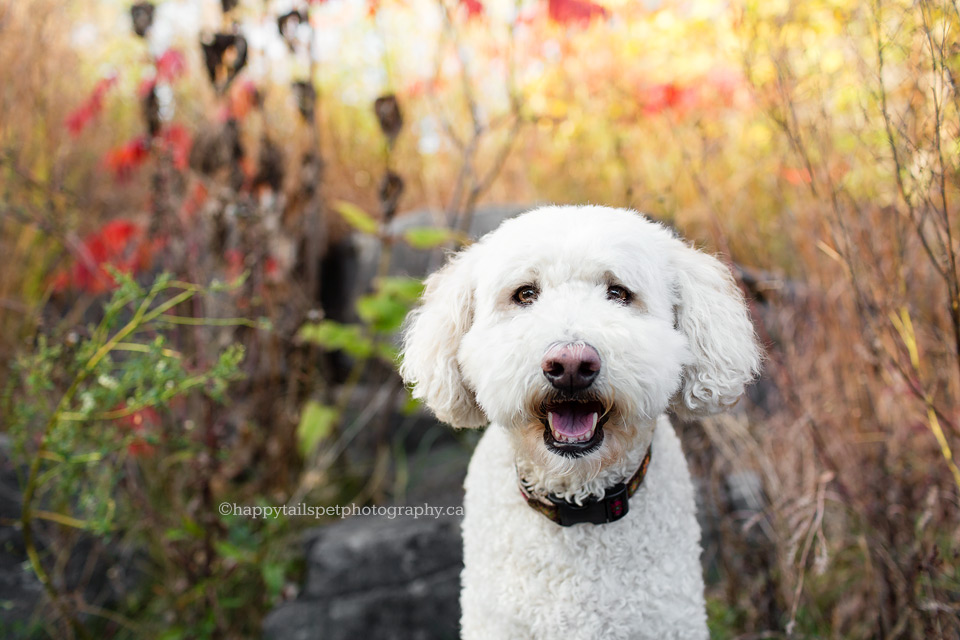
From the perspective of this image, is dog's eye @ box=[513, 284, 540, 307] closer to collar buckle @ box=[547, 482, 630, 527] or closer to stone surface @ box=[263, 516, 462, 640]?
collar buckle @ box=[547, 482, 630, 527]

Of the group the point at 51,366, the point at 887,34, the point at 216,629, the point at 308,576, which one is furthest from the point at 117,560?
the point at 887,34

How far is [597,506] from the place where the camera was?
148cm

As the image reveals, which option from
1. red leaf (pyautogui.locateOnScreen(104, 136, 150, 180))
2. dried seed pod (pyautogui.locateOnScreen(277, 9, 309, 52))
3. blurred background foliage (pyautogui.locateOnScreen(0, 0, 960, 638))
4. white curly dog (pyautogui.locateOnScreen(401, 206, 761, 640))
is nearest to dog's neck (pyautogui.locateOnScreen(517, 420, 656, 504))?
white curly dog (pyautogui.locateOnScreen(401, 206, 761, 640))

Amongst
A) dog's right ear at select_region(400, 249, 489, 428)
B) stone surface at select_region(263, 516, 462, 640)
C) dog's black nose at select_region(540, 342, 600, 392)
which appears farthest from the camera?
stone surface at select_region(263, 516, 462, 640)

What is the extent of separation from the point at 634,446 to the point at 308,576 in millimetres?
1800

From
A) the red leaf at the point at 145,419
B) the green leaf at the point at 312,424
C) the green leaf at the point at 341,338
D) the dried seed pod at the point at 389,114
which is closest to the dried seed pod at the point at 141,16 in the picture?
the dried seed pod at the point at 389,114

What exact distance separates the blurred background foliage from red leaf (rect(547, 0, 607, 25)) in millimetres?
16

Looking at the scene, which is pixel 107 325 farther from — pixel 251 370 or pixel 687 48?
pixel 687 48

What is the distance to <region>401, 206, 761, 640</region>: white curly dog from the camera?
4.26 feet

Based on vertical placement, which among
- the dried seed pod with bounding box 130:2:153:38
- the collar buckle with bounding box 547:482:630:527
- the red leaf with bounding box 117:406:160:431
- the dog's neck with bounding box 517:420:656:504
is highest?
the dried seed pod with bounding box 130:2:153:38

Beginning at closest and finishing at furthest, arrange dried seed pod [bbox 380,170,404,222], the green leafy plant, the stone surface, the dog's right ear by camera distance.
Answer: the dog's right ear → the green leafy plant → the stone surface → dried seed pod [bbox 380,170,404,222]

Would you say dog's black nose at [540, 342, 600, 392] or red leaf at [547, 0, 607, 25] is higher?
red leaf at [547, 0, 607, 25]

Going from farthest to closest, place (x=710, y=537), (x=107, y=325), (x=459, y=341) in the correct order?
(x=710, y=537) → (x=107, y=325) → (x=459, y=341)

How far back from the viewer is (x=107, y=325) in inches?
77.9
